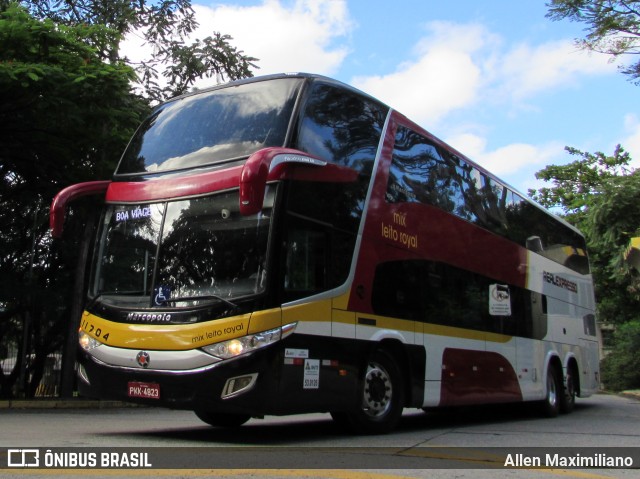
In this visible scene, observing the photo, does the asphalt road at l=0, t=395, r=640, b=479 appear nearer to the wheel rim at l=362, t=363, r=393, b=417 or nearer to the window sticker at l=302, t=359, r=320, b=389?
the wheel rim at l=362, t=363, r=393, b=417

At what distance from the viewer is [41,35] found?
12.9 meters

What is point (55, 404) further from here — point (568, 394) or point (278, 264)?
point (568, 394)

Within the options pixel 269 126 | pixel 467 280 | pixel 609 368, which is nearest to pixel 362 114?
pixel 269 126

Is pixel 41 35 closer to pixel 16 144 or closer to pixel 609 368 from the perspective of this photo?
pixel 16 144

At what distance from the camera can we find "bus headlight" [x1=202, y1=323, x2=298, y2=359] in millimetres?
6816

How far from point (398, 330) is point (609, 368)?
29.2 metres

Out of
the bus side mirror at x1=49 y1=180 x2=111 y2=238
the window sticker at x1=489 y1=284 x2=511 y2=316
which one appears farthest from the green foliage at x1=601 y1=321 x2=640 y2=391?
the bus side mirror at x1=49 y1=180 x2=111 y2=238

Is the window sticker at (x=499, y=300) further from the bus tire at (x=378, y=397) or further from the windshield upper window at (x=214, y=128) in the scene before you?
the windshield upper window at (x=214, y=128)

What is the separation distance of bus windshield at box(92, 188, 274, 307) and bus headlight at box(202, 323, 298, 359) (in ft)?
1.45

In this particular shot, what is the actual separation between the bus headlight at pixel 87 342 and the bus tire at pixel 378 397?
9.64 ft

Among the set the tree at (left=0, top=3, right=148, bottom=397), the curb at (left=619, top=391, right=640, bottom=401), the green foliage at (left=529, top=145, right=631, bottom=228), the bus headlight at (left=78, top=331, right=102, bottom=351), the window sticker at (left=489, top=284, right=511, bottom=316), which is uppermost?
the green foliage at (left=529, top=145, right=631, bottom=228)

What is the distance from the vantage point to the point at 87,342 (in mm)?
7809

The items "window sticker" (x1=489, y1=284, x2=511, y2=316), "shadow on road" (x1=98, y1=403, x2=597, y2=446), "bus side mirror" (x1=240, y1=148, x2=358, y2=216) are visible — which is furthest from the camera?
"window sticker" (x1=489, y1=284, x2=511, y2=316)

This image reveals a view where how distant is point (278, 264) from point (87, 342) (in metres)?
2.47
